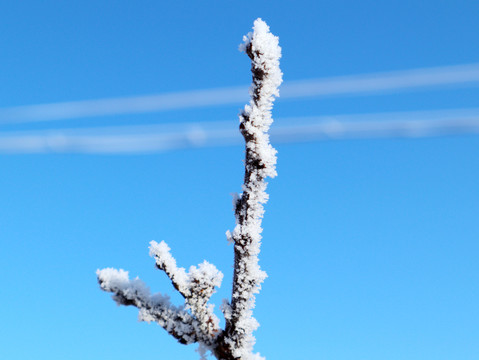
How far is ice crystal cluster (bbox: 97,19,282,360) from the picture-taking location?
2.41 metres

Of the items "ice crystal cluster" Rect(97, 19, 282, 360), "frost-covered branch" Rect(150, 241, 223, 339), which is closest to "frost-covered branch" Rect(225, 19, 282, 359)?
"ice crystal cluster" Rect(97, 19, 282, 360)

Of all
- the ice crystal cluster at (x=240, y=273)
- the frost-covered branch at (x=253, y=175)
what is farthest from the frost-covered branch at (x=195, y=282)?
the frost-covered branch at (x=253, y=175)

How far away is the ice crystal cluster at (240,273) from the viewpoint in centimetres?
241

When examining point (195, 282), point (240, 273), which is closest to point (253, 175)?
point (240, 273)

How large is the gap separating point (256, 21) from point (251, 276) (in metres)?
1.32

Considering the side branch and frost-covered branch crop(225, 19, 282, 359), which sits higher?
frost-covered branch crop(225, 19, 282, 359)

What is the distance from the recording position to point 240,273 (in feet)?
8.15

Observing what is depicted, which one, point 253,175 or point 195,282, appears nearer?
point 253,175

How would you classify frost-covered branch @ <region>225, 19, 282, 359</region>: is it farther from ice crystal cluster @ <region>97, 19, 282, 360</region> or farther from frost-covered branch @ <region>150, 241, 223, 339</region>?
frost-covered branch @ <region>150, 241, 223, 339</region>

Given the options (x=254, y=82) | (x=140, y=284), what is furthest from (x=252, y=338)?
(x=254, y=82)

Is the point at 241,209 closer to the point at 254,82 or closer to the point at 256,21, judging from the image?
the point at 254,82

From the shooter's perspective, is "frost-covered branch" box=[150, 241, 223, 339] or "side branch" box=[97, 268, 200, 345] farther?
"frost-covered branch" box=[150, 241, 223, 339]

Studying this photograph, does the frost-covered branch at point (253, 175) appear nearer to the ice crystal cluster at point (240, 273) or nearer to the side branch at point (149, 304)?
the ice crystal cluster at point (240, 273)

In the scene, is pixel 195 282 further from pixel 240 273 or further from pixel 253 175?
pixel 253 175
